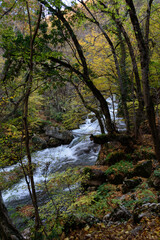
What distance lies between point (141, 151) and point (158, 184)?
2.72 metres

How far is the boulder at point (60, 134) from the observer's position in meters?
14.8

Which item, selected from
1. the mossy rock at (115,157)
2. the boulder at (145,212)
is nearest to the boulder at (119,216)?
the boulder at (145,212)

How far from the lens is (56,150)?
13852 mm

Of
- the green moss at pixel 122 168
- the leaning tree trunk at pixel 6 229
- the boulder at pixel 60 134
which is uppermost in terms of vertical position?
the boulder at pixel 60 134

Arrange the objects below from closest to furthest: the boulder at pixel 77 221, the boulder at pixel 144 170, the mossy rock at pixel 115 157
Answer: the boulder at pixel 77 221 → the boulder at pixel 144 170 → the mossy rock at pixel 115 157

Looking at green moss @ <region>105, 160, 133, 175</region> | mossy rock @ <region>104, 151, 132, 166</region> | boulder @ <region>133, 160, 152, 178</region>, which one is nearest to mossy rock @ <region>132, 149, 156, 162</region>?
mossy rock @ <region>104, 151, 132, 166</region>

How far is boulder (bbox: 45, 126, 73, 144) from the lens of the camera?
1479 centimetres

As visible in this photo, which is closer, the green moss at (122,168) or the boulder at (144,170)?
the boulder at (144,170)

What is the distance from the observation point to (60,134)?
1505 centimetres

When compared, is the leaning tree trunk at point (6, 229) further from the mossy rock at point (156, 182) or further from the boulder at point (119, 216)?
the mossy rock at point (156, 182)

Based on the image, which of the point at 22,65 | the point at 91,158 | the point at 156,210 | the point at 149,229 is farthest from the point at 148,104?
the point at 91,158

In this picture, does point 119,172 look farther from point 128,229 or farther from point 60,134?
point 60,134

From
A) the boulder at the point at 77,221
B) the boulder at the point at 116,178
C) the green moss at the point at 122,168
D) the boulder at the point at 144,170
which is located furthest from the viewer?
the green moss at the point at 122,168

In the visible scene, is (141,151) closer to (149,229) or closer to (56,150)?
(149,229)
